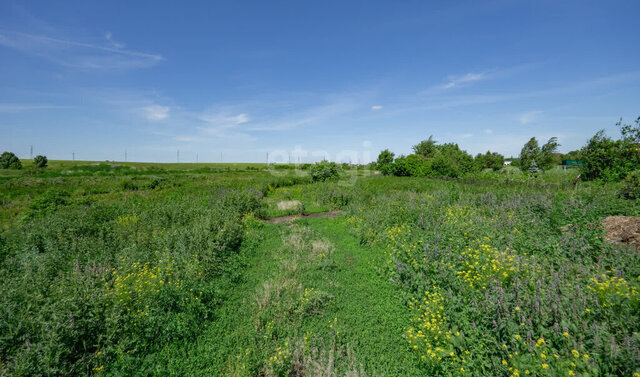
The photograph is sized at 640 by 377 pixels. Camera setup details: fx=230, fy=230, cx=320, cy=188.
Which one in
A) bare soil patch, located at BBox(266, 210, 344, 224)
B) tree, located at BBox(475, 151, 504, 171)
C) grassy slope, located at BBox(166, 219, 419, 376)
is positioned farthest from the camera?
tree, located at BBox(475, 151, 504, 171)

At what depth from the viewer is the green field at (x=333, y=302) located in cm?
344

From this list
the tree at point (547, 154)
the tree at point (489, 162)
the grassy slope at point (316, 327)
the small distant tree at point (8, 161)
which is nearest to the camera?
the grassy slope at point (316, 327)

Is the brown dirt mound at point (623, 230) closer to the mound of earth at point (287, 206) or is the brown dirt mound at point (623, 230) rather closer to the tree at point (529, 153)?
the mound of earth at point (287, 206)

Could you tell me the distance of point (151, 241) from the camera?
27.8 ft

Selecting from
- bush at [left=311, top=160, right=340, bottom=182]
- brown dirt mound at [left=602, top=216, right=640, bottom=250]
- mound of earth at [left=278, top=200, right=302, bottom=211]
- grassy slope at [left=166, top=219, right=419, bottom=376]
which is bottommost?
grassy slope at [left=166, top=219, right=419, bottom=376]

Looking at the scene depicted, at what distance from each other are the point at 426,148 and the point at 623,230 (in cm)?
5676

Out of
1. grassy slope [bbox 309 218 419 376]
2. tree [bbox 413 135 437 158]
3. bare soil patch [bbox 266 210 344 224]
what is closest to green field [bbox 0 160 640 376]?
grassy slope [bbox 309 218 419 376]

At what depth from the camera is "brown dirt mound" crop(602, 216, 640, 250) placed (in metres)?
5.70

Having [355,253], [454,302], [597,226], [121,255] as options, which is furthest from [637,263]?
[121,255]

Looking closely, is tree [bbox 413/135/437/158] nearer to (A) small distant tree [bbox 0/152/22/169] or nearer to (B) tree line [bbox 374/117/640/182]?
(B) tree line [bbox 374/117/640/182]

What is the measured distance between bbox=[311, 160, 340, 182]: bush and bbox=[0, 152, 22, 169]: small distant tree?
220 ft

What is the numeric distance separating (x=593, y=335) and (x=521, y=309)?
89 centimetres

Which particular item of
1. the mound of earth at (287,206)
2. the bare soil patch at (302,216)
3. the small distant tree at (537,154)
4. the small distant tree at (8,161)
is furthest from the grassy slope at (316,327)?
the small distant tree at (8,161)

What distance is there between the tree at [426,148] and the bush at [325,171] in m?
33.4
